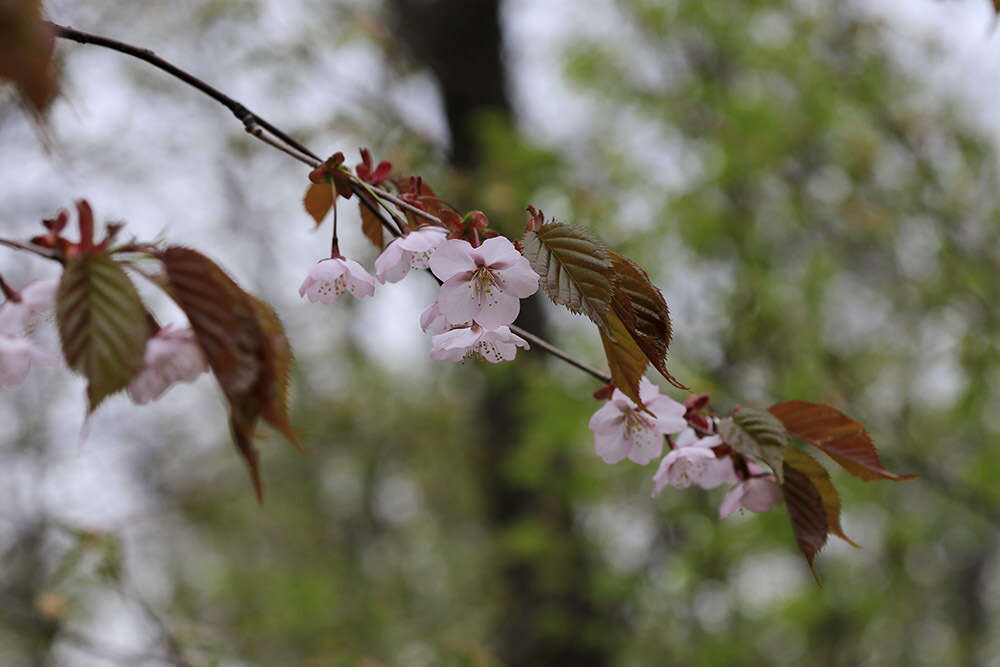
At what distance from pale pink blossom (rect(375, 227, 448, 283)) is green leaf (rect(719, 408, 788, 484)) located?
1.06ft

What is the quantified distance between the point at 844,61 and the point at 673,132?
769 millimetres

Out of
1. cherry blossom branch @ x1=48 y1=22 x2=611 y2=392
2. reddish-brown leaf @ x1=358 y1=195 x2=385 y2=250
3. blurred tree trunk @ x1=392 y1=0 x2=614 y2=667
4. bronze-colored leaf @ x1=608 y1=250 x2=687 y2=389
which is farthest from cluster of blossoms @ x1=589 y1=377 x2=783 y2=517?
blurred tree trunk @ x1=392 y1=0 x2=614 y2=667

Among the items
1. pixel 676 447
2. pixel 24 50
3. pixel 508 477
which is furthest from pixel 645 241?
pixel 24 50

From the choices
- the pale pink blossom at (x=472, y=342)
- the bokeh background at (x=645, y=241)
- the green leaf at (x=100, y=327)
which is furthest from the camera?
the bokeh background at (x=645, y=241)

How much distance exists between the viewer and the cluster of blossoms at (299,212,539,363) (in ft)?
2.40

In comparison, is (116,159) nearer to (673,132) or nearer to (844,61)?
(673,132)

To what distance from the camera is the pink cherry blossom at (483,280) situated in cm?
73

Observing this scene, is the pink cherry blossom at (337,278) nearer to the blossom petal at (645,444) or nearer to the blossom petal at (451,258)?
the blossom petal at (451,258)

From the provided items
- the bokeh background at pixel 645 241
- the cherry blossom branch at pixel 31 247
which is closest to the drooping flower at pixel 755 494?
the cherry blossom branch at pixel 31 247

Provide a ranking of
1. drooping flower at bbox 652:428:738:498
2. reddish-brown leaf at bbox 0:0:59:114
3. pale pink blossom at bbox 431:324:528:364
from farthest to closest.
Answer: drooping flower at bbox 652:428:738:498 → pale pink blossom at bbox 431:324:528:364 → reddish-brown leaf at bbox 0:0:59:114

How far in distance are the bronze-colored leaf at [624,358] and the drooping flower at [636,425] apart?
0.16 m

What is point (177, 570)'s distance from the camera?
333 inches

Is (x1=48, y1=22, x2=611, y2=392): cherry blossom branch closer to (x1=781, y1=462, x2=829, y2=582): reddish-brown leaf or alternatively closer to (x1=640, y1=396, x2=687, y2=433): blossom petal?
(x1=640, y1=396, x2=687, y2=433): blossom petal

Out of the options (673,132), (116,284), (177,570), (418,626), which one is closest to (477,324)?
(116,284)
